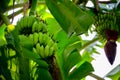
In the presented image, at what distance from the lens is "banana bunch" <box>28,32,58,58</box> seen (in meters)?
0.63

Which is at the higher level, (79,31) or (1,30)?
(79,31)

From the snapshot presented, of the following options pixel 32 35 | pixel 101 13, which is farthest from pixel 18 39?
pixel 101 13

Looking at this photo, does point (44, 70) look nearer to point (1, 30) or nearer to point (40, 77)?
point (40, 77)

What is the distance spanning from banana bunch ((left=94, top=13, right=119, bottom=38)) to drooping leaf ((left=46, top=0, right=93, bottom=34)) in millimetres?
234

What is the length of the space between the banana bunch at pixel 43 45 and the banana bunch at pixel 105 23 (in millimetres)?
318

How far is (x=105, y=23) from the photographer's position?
94 centimetres

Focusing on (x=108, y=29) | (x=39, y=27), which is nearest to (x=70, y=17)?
(x=39, y=27)

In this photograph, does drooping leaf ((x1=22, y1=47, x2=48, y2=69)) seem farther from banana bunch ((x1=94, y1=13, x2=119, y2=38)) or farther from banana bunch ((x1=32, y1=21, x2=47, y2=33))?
banana bunch ((x1=94, y1=13, x2=119, y2=38))

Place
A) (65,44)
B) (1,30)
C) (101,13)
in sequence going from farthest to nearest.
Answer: (1,30) → (101,13) → (65,44)

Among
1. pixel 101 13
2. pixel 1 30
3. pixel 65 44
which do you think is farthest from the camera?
pixel 1 30

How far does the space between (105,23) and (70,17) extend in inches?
10.0

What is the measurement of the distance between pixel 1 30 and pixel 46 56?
47 centimetres

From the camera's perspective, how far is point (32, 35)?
65cm

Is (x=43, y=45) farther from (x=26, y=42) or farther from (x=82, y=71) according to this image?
(x=82, y=71)
